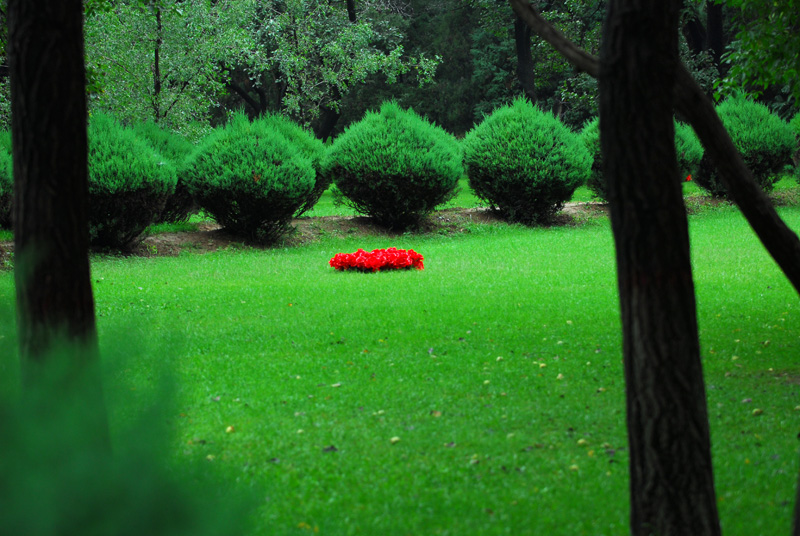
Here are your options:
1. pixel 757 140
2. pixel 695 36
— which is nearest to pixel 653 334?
pixel 757 140

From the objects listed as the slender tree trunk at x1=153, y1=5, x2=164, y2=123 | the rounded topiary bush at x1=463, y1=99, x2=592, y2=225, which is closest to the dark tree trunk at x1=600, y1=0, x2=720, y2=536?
the rounded topiary bush at x1=463, y1=99, x2=592, y2=225

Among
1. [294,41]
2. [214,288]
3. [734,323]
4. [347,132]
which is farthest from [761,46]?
[294,41]

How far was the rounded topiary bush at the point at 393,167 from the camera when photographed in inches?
650

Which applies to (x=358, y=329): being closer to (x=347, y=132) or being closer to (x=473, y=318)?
(x=473, y=318)

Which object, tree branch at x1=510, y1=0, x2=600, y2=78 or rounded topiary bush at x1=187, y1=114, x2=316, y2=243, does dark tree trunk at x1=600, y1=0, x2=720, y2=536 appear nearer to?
tree branch at x1=510, y1=0, x2=600, y2=78

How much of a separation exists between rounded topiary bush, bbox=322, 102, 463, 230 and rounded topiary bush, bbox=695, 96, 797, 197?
26.9ft

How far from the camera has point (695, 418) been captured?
2.92m

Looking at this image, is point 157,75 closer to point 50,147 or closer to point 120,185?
point 120,185

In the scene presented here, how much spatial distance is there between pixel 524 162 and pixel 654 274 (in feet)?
50.1

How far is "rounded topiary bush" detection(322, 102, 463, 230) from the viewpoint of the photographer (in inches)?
650

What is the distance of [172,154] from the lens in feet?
55.0

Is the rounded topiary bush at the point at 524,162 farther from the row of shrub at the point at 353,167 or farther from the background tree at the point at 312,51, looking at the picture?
the background tree at the point at 312,51

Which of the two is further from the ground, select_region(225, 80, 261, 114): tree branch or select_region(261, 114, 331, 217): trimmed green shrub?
select_region(225, 80, 261, 114): tree branch

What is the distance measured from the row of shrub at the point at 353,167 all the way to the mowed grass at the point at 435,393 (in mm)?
3126
